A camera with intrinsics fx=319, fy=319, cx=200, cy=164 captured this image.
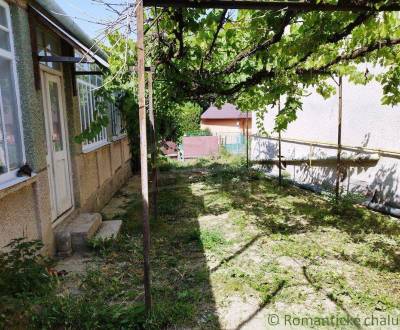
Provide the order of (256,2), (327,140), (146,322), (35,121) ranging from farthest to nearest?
(327,140)
(35,121)
(146,322)
(256,2)

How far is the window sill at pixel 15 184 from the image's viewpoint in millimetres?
3265

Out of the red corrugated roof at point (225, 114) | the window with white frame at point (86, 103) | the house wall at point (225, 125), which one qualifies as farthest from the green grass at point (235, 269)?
the red corrugated roof at point (225, 114)

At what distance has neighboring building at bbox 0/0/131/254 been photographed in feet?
12.0

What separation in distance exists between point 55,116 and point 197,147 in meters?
15.2

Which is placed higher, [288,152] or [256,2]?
[256,2]

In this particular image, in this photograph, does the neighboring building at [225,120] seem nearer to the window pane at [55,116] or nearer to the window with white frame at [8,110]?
the window pane at [55,116]

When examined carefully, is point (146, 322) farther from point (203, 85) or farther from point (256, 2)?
point (203, 85)

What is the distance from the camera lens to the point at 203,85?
605cm

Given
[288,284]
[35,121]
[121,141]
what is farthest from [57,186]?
[121,141]

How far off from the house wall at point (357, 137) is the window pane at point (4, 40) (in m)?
7.12

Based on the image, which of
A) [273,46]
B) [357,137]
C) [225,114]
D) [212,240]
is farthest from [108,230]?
[225,114]

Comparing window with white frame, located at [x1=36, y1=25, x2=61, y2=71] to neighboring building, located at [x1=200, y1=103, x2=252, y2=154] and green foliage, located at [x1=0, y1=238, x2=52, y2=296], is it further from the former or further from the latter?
neighboring building, located at [x1=200, y1=103, x2=252, y2=154]

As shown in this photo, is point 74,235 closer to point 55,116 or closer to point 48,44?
point 55,116

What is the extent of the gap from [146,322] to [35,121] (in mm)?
2866
